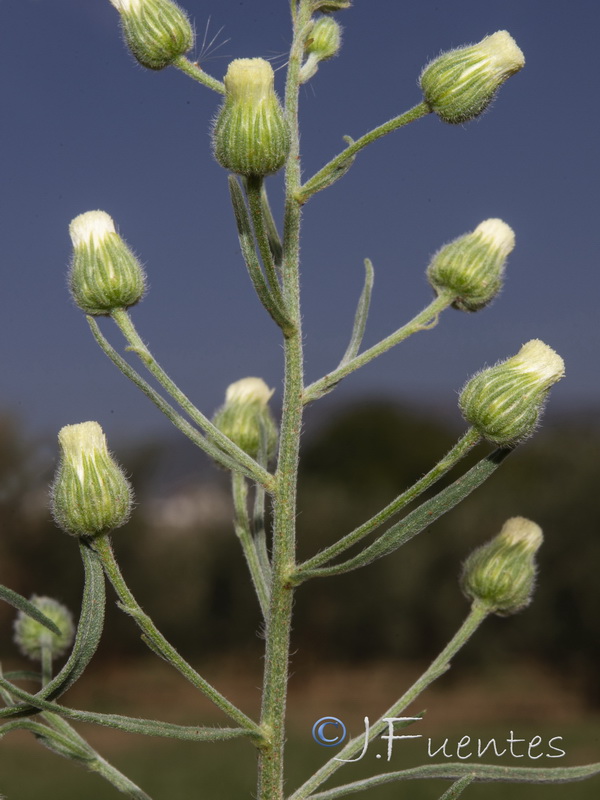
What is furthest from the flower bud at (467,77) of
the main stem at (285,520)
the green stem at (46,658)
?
the green stem at (46,658)

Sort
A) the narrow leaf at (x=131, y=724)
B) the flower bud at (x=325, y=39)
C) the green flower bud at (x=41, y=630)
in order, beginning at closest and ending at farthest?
the narrow leaf at (x=131, y=724)
the flower bud at (x=325, y=39)
the green flower bud at (x=41, y=630)

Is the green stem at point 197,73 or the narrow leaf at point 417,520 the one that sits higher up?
the green stem at point 197,73

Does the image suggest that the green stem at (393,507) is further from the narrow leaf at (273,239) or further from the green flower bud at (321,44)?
the green flower bud at (321,44)

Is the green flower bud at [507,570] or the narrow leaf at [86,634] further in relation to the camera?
the green flower bud at [507,570]

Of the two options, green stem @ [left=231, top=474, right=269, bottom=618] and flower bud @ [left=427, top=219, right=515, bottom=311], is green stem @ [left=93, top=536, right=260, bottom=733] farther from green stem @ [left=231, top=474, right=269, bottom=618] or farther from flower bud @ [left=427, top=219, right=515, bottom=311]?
flower bud @ [left=427, top=219, right=515, bottom=311]

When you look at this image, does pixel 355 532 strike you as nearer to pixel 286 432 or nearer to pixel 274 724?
pixel 286 432

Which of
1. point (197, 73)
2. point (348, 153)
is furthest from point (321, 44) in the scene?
point (348, 153)
